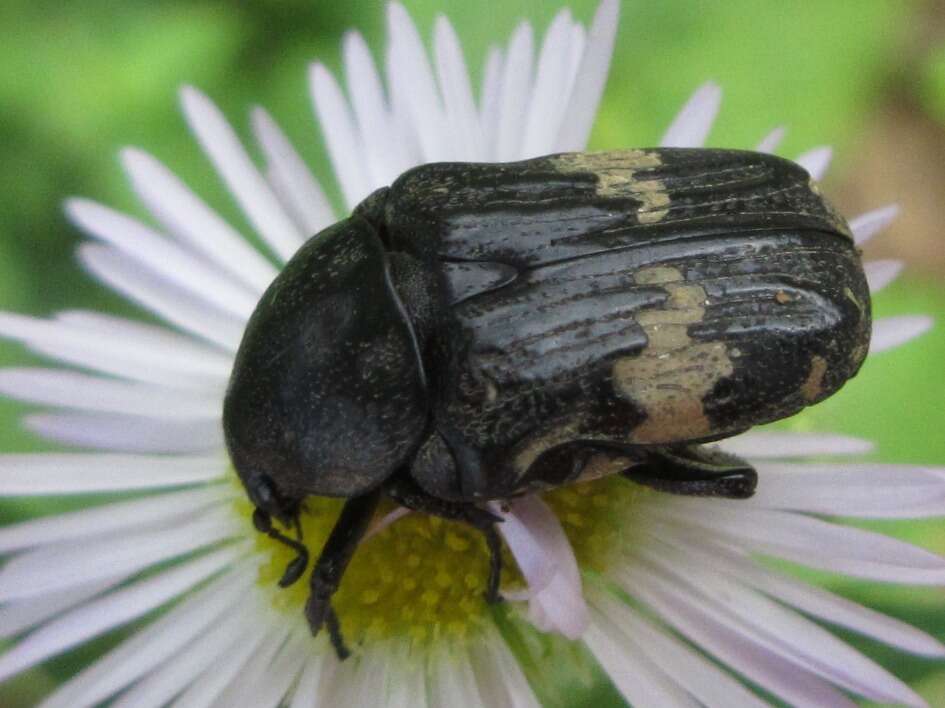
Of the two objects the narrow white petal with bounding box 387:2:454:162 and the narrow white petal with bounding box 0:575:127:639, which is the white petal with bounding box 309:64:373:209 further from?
the narrow white petal with bounding box 0:575:127:639

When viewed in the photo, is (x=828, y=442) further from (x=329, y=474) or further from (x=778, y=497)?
(x=329, y=474)

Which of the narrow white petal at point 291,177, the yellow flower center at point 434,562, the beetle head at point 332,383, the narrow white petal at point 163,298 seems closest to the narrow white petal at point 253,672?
the yellow flower center at point 434,562

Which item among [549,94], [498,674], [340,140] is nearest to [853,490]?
[498,674]

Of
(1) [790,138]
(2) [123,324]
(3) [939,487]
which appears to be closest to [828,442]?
(3) [939,487]

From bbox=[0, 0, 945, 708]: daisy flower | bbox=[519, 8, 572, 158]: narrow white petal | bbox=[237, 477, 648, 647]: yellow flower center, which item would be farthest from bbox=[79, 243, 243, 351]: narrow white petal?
bbox=[519, 8, 572, 158]: narrow white petal

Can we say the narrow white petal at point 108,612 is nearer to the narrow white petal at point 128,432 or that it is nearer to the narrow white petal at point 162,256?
the narrow white petal at point 128,432

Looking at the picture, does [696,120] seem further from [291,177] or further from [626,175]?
[291,177]
